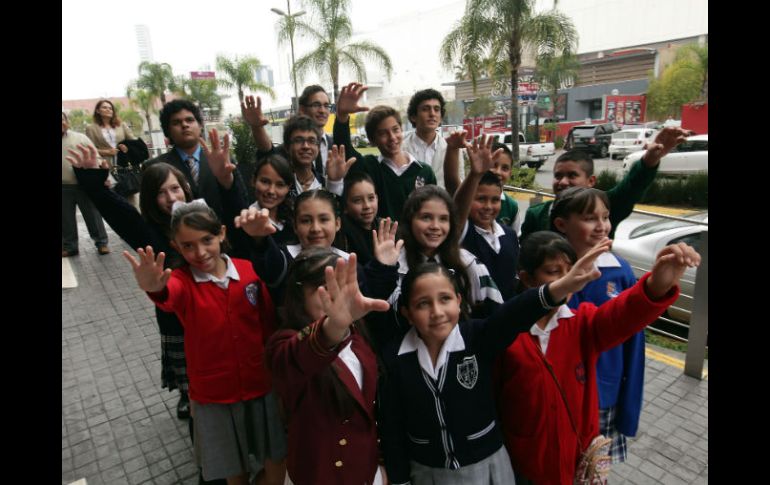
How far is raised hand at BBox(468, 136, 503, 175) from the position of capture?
2.59 meters

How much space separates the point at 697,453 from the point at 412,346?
79.5 inches

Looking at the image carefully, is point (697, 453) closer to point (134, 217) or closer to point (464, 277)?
point (464, 277)

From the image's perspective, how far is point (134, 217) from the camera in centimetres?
227

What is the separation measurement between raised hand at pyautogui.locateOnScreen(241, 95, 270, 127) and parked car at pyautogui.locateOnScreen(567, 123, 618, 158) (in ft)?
71.6

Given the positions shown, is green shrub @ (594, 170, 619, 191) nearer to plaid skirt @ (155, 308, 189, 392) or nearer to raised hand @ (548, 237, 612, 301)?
raised hand @ (548, 237, 612, 301)

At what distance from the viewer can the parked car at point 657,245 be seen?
4721 mm

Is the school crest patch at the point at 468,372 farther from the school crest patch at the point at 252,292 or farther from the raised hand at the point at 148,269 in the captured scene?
the raised hand at the point at 148,269

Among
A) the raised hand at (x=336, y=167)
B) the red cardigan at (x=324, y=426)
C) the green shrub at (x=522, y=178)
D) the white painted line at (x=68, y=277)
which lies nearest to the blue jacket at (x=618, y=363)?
the red cardigan at (x=324, y=426)

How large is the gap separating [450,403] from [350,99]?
2448 millimetres

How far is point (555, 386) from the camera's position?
176 cm

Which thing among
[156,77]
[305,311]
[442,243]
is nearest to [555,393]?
[442,243]

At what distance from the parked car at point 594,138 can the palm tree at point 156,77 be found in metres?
26.1

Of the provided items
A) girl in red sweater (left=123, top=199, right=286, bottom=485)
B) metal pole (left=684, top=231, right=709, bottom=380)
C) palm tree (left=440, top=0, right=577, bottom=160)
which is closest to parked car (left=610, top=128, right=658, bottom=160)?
palm tree (left=440, top=0, right=577, bottom=160)
